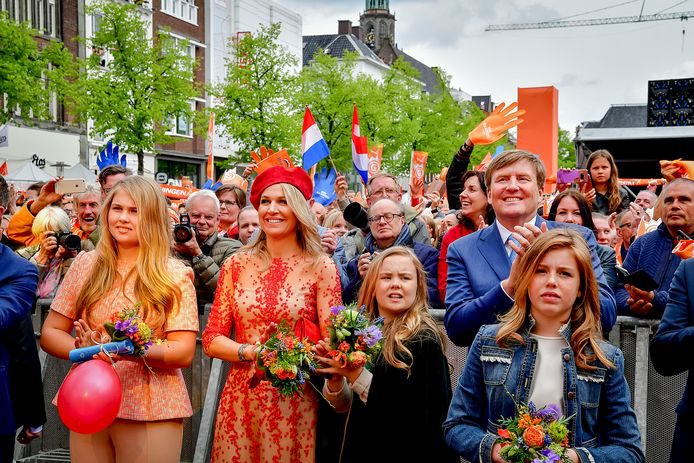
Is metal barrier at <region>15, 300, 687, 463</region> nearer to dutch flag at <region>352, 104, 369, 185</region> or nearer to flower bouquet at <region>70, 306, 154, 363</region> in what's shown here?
flower bouquet at <region>70, 306, 154, 363</region>

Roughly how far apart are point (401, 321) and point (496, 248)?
58 centimetres

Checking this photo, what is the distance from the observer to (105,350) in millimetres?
3316

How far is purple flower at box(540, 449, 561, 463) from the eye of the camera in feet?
8.12

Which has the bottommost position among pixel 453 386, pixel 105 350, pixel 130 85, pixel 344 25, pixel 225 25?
pixel 453 386

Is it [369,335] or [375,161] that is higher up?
[375,161]

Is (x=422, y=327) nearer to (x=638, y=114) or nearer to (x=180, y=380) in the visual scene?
(x=180, y=380)

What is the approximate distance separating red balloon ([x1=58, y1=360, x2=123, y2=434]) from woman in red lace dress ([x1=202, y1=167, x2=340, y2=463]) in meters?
0.57

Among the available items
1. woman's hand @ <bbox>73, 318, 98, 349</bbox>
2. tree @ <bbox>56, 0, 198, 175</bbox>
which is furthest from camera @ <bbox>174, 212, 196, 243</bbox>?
tree @ <bbox>56, 0, 198, 175</bbox>

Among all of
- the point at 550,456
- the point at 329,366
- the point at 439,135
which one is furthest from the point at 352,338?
the point at 439,135

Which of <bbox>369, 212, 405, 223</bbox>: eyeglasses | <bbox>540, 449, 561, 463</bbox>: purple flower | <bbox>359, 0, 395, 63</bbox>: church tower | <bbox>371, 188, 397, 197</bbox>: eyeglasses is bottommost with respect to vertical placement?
<bbox>540, 449, 561, 463</bbox>: purple flower

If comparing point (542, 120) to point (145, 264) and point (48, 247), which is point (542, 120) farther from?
point (145, 264)

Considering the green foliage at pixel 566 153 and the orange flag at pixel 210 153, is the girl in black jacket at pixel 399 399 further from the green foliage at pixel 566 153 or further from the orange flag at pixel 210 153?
the green foliage at pixel 566 153

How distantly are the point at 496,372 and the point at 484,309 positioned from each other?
38 centimetres

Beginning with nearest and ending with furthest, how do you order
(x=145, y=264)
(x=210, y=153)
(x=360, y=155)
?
(x=145, y=264)
(x=360, y=155)
(x=210, y=153)
